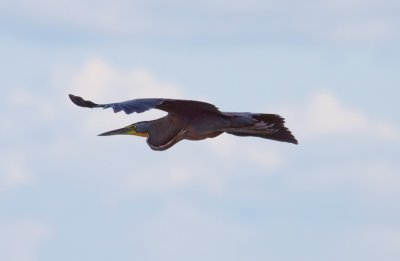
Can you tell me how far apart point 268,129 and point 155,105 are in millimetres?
2915

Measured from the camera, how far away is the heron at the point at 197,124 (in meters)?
28.0

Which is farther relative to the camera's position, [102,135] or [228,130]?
[102,135]

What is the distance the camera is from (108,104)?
88.3 feet

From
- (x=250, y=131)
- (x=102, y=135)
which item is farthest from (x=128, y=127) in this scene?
(x=250, y=131)

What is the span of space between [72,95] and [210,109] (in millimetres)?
2693

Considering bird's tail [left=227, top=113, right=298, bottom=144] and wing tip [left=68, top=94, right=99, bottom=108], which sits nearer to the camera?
wing tip [left=68, top=94, right=99, bottom=108]

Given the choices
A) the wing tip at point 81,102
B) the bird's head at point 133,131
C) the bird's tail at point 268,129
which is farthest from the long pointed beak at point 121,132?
the wing tip at point 81,102

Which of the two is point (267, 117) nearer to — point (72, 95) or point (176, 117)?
point (176, 117)

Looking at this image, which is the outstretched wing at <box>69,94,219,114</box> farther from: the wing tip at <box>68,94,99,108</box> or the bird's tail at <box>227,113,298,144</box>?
the bird's tail at <box>227,113,298,144</box>

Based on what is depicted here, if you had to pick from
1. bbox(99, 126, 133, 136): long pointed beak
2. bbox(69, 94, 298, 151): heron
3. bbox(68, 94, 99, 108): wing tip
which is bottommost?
bbox(68, 94, 99, 108): wing tip

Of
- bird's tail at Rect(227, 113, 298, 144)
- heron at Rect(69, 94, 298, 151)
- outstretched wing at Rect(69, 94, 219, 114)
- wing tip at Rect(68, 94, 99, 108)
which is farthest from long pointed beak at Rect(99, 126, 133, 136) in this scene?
wing tip at Rect(68, 94, 99, 108)

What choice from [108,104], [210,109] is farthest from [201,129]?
[108,104]

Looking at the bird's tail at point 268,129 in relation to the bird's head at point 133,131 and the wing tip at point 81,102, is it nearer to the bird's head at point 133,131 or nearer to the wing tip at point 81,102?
the bird's head at point 133,131

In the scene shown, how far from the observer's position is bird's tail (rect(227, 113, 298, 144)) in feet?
93.5
